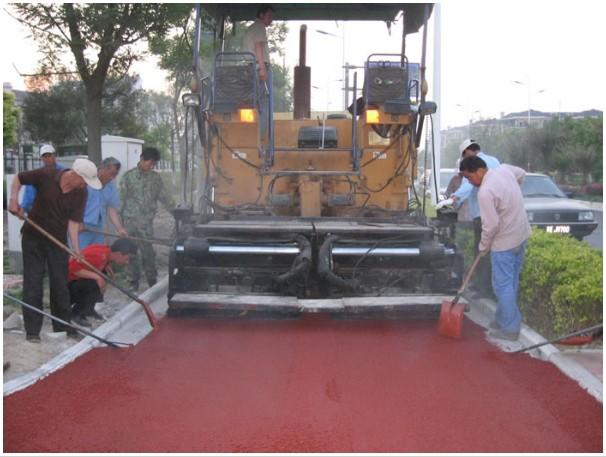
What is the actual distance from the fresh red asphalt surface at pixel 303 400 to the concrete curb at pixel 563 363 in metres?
0.07

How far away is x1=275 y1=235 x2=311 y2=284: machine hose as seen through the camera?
654cm

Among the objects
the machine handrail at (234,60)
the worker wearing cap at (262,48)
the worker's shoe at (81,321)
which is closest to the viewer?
the worker's shoe at (81,321)

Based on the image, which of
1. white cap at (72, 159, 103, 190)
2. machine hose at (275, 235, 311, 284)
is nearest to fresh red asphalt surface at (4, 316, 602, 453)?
machine hose at (275, 235, 311, 284)

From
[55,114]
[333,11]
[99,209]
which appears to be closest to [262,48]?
[333,11]

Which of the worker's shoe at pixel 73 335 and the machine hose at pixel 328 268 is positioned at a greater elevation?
the machine hose at pixel 328 268

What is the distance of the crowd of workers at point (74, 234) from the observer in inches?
232

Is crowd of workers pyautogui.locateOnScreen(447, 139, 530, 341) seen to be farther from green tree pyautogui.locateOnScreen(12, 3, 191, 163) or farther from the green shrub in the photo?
green tree pyautogui.locateOnScreen(12, 3, 191, 163)

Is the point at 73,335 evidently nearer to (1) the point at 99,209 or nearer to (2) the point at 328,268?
(1) the point at 99,209

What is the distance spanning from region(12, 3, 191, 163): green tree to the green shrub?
19.0 ft

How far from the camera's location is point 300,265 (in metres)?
6.54

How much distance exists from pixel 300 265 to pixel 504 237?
1.87 metres

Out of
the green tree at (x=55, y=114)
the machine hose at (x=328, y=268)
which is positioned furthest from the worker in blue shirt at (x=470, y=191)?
the green tree at (x=55, y=114)

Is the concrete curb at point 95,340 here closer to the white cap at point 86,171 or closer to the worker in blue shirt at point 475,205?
the white cap at point 86,171

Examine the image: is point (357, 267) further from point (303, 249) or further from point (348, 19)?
point (348, 19)
